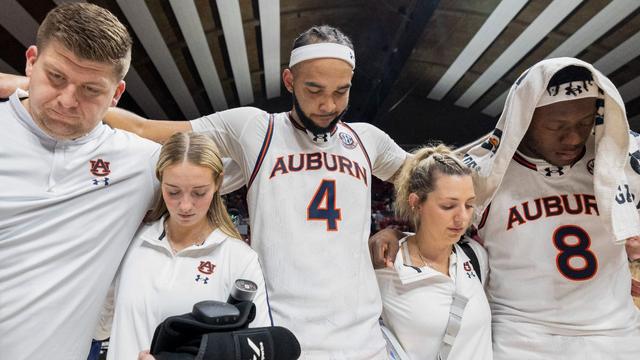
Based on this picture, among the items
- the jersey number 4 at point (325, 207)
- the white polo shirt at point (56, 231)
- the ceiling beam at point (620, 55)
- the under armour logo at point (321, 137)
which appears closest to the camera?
the white polo shirt at point (56, 231)

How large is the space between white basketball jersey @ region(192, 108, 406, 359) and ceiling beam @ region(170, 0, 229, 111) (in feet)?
12.8

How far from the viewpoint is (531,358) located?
185cm

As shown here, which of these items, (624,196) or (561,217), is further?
(561,217)

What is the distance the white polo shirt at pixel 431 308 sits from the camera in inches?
70.7

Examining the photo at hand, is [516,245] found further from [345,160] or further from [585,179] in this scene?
[345,160]

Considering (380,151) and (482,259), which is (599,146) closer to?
(482,259)

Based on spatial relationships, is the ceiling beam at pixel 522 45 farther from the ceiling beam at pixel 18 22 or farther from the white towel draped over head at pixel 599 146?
the ceiling beam at pixel 18 22

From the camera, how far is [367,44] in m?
7.10

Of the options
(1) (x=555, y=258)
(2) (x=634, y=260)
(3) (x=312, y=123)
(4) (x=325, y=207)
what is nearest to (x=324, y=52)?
(3) (x=312, y=123)

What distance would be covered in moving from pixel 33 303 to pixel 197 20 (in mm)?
4777

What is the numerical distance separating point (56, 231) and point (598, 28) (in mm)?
6603

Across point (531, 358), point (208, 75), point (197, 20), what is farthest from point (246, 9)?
point (531, 358)

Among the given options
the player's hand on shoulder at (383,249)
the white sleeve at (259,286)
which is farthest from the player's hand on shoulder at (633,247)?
the white sleeve at (259,286)

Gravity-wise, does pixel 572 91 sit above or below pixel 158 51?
below
